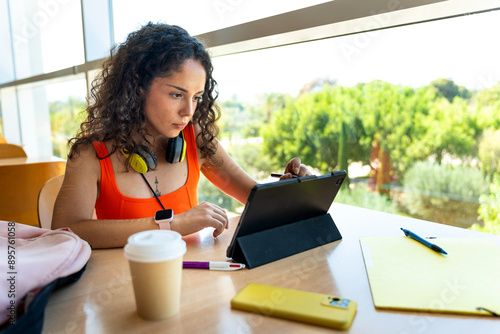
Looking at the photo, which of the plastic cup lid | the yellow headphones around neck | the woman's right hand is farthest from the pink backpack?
the yellow headphones around neck

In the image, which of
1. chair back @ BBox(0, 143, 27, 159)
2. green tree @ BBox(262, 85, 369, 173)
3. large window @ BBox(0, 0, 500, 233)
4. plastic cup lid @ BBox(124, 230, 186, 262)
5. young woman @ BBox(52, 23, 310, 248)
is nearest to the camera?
plastic cup lid @ BBox(124, 230, 186, 262)

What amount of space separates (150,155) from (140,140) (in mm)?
117

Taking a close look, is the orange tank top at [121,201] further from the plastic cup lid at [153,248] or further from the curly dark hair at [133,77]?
the plastic cup lid at [153,248]

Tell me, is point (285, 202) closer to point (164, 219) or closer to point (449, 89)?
point (164, 219)

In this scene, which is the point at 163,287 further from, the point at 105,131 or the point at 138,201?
the point at 105,131

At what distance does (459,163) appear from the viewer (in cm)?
174

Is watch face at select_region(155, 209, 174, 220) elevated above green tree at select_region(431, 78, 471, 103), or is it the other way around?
green tree at select_region(431, 78, 471, 103)

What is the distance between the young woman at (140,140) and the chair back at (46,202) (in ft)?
0.83

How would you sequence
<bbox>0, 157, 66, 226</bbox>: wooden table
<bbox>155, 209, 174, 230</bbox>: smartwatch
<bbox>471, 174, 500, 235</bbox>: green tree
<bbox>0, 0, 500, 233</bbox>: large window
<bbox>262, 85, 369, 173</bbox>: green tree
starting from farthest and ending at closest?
1. <bbox>0, 157, 66, 226</bbox>: wooden table
2. <bbox>262, 85, 369, 173</bbox>: green tree
3. <bbox>471, 174, 500, 235</bbox>: green tree
4. <bbox>0, 0, 500, 233</bbox>: large window
5. <bbox>155, 209, 174, 230</bbox>: smartwatch

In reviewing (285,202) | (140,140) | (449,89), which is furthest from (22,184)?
(449,89)

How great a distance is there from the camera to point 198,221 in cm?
104

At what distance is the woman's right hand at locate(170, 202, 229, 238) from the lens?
104 cm

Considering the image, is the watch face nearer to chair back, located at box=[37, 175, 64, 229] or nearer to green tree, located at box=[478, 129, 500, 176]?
chair back, located at box=[37, 175, 64, 229]

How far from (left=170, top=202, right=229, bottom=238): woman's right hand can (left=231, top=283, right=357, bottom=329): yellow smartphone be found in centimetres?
34
